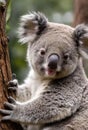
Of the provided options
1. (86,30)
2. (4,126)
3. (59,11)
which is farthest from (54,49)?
(59,11)

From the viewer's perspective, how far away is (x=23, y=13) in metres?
9.36

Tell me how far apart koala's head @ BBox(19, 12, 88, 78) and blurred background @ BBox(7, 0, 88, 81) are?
3.00 m

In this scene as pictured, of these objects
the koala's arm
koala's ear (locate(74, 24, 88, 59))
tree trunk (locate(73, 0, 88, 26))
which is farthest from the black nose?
Answer: tree trunk (locate(73, 0, 88, 26))

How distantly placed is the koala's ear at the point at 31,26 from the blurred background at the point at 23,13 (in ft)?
9.58

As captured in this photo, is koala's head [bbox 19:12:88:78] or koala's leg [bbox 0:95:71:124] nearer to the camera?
koala's leg [bbox 0:95:71:124]

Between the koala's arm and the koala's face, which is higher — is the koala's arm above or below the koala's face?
below

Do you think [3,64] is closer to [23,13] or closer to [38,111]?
[38,111]

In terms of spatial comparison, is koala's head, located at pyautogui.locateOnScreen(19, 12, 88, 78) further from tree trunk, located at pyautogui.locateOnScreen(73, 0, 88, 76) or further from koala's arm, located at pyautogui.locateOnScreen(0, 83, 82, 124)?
tree trunk, located at pyautogui.locateOnScreen(73, 0, 88, 76)

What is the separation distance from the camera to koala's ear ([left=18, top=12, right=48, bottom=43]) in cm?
552

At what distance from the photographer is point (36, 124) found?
5.01 m

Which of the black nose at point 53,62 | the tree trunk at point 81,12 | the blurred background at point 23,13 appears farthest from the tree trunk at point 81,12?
the black nose at point 53,62

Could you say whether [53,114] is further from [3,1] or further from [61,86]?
[3,1]

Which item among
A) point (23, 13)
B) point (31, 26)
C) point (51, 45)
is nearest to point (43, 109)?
point (51, 45)

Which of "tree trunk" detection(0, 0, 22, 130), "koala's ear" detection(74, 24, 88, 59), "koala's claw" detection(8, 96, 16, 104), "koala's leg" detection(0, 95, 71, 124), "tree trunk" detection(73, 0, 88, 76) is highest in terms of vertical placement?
"tree trunk" detection(73, 0, 88, 76)
